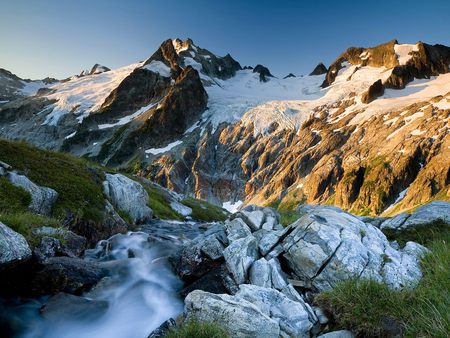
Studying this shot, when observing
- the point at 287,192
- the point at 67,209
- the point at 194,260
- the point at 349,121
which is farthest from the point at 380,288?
the point at 349,121

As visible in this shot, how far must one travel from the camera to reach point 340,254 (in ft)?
41.1

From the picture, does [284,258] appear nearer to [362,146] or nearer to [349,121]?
[362,146]

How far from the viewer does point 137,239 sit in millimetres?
21266

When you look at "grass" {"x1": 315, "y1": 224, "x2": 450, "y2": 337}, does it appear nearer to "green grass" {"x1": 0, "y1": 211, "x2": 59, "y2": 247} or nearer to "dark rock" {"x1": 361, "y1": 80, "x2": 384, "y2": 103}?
"green grass" {"x1": 0, "y1": 211, "x2": 59, "y2": 247}

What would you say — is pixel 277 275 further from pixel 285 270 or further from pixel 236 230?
pixel 236 230

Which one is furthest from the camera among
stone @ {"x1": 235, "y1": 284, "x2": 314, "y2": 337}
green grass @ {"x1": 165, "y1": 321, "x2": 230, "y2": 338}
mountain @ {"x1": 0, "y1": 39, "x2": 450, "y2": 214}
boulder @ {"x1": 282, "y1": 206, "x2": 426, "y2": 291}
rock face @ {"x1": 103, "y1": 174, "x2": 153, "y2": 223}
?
mountain @ {"x1": 0, "y1": 39, "x2": 450, "y2": 214}

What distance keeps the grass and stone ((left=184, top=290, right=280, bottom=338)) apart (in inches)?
68.4

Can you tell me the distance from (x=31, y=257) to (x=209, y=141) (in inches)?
6973

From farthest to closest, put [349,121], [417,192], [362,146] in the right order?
[349,121], [362,146], [417,192]

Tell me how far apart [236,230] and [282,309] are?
7.30 meters

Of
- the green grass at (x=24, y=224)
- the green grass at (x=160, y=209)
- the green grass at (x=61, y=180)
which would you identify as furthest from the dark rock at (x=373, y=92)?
the green grass at (x=24, y=224)

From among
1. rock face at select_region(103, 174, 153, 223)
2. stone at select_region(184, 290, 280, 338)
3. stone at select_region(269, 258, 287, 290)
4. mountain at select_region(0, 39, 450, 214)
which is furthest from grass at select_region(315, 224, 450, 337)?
mountain at select_region(0, 39, 450, 214)

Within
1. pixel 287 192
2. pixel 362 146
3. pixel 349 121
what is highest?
pixel 349 121

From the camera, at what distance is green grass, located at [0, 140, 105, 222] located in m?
20.5
